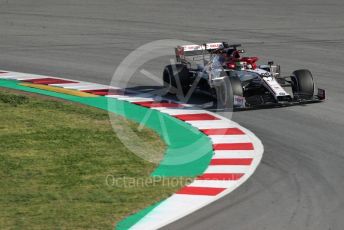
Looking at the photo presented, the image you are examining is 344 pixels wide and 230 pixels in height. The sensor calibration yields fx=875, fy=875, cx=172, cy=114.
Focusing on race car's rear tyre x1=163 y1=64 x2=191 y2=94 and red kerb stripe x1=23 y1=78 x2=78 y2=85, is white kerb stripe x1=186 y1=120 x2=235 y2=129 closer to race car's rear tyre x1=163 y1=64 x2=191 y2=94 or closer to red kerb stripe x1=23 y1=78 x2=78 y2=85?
race car's rear tyre x1=163 y1=64 x2=191 y2=94


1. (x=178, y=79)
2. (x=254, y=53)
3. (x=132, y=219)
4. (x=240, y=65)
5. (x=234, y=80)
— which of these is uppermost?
(x=240, y=65)

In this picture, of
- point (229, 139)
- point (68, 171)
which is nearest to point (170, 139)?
point (229, 139)

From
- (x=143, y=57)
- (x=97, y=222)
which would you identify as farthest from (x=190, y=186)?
(x=143, y=57)

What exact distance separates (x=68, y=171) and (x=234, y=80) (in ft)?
18.6

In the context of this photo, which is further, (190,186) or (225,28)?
(225,28)

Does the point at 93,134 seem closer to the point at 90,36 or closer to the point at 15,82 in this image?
the point at 15,82

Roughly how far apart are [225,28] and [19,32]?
7.02 metres

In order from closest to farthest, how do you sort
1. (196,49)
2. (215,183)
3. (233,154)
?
(215,183), (233,154), (196,49)

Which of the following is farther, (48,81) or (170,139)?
(48,81)

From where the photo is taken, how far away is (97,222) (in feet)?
39.6

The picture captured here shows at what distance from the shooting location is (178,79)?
20.7m

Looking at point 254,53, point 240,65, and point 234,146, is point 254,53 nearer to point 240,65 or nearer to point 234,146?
point 240,65

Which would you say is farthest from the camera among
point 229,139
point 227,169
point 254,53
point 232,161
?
point 254,53

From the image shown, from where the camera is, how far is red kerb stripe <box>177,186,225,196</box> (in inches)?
533
